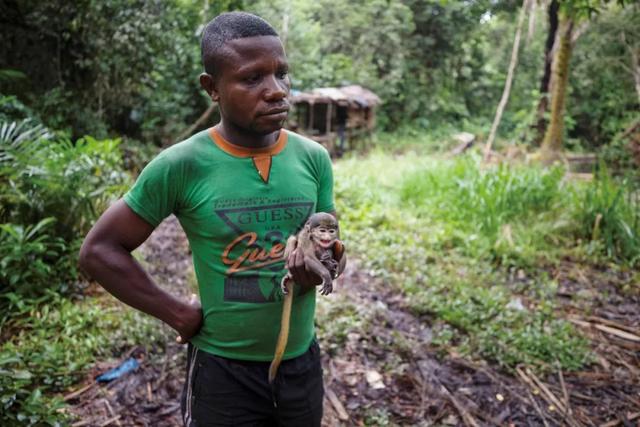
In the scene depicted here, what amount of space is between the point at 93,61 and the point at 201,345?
7512 millimetres

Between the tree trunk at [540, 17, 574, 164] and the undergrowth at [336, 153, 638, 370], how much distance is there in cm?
331

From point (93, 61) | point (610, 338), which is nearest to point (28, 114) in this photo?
point (93, 61)

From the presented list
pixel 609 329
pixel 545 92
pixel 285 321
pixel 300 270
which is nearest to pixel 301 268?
pixel 300 270

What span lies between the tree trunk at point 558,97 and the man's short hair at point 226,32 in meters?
9.80

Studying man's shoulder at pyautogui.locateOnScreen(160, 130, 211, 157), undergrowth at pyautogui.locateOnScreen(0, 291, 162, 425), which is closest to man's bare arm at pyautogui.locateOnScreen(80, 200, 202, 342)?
man's shoulder at pyautogui.locateOnScreen(160, 130, 211, 157)

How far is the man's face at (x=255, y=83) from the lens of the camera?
4.27 feet

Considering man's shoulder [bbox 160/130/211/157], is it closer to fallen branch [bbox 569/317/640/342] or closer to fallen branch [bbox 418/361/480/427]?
Result: fallen branch [bbox 418/361/480/427]

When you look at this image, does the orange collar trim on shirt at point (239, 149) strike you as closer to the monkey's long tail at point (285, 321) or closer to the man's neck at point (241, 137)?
the man's neck at point (241, 137)

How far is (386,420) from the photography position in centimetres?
286

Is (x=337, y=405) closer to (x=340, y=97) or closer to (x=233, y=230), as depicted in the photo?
(x=233, y=230)

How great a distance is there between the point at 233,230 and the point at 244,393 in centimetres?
49

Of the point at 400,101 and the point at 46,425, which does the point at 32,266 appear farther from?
the point at 400,101

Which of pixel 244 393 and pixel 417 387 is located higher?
pixel 244 393

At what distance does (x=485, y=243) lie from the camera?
544cm
